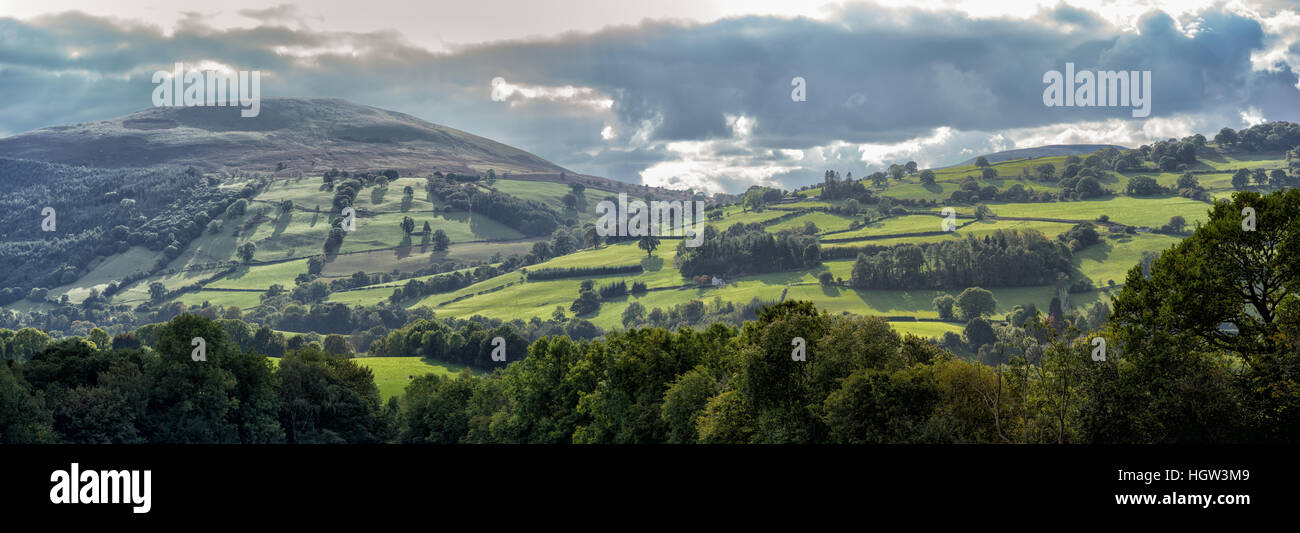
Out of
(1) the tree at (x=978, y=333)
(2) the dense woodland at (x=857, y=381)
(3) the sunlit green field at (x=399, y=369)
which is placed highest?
(2) the dense woodland at (x=857, y=381)

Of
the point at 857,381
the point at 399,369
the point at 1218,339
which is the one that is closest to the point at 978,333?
the point at 399,369

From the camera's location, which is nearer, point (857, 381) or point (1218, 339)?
point (1218, 339)

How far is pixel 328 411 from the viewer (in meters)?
104

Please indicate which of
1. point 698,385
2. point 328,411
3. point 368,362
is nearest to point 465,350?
point 368,362

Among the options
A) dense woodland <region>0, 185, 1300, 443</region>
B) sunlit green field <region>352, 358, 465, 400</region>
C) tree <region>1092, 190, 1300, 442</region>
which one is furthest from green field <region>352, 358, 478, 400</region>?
tree <region>1092, 190, 1300, 442</region>

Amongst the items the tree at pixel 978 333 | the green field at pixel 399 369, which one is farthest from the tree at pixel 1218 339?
the tree at pixel 978 333

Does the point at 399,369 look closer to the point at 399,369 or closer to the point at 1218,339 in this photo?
the point at 399,369

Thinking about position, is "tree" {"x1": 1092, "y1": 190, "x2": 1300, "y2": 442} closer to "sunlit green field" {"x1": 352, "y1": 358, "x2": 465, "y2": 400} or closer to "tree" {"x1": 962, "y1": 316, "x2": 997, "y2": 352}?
"sunlit green field" {"x1": 352, "y1": 358, "x2": 465, "y2": 400}

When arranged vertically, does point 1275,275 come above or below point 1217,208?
below

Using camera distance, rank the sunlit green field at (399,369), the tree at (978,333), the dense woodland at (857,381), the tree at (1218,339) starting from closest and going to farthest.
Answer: the tree at (1218,339) < the dense woodland at (857,381) < the sunlit green field at (399,369) < the tree at (978,333)

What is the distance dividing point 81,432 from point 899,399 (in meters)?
73.5

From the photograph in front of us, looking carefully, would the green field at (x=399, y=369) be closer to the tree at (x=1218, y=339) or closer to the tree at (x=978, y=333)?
the tree at (x=978, y=333)
